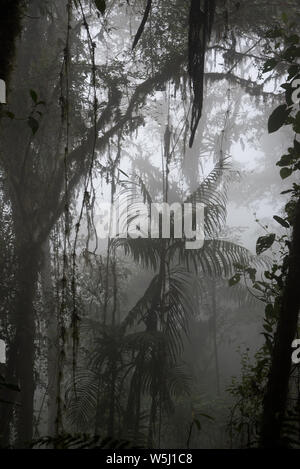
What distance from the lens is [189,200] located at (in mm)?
4551

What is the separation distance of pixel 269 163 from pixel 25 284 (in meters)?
19.2

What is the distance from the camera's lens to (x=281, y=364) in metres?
1.61

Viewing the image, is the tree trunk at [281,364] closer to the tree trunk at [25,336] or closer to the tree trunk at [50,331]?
the tree trunk at [25,336]

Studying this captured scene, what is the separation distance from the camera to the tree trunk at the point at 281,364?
1.60 m

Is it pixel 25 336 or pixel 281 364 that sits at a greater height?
pixel 25 336

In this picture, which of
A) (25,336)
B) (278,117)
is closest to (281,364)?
(278,117)

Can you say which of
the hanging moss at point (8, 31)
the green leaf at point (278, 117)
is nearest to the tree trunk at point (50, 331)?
the hanging moss at point (8, 31)

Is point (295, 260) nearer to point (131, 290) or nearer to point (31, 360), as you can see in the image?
point (31, 360)

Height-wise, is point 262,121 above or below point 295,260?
above

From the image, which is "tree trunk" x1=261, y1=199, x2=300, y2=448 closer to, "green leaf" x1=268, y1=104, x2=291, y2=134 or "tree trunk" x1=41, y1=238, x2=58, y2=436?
"green leaf" x1=268, y1=104, x2=291, y2=134

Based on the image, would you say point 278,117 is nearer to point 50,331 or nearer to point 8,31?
point 8,31

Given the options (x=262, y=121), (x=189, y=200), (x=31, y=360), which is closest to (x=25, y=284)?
(x=31, y=360)
